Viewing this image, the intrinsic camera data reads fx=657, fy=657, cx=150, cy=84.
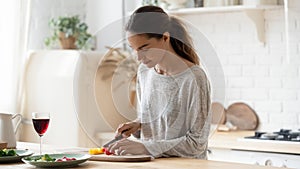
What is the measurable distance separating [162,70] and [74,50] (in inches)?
77.0

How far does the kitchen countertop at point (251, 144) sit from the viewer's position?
3.78 m

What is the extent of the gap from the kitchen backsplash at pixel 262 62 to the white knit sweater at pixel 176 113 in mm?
1686

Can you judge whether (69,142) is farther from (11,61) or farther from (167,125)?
(167,125)

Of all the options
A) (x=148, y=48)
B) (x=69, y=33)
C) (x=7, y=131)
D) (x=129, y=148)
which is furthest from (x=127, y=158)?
(x=69, y=33)

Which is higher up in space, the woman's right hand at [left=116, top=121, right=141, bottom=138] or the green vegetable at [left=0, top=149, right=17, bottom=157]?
the woman's right hand at [left=116, top=121, right=141, bottom=138]

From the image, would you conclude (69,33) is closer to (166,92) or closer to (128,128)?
(128,128)

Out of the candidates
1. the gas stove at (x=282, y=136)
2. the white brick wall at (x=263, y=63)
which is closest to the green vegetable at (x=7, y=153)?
the gas stove at (x=282, y=136)

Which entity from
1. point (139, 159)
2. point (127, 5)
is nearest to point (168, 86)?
point (139, 159)

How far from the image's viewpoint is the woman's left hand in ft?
9.14

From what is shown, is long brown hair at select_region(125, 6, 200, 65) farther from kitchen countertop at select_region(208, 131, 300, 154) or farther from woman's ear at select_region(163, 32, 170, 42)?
kitchen countertop at select_region(208, 131, 300, 154)

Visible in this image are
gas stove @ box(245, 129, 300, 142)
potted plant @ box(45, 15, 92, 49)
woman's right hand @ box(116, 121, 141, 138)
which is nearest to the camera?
woman's right hand @ box(116, 121, 141, 138)

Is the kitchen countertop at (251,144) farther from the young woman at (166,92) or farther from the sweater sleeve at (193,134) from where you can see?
the sweater sleeve at (193,134)

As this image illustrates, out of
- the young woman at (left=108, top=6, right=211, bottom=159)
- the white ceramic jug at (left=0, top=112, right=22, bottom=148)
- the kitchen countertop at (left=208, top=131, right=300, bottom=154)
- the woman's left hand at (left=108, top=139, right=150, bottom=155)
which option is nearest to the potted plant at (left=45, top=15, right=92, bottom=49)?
the kitchen countertop at (left=208, top=131, right=300, bottom=154)

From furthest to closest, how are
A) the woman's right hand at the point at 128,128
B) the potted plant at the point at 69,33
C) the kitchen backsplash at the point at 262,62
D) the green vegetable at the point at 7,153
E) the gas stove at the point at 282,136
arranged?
the potted plant at the point at 69,33
the kitchen backsplash at the point at 262,62
the gas stove at the point at 282,136
the woman's right hand at the point at 128,128
the green vegetable at the point at 7,153
